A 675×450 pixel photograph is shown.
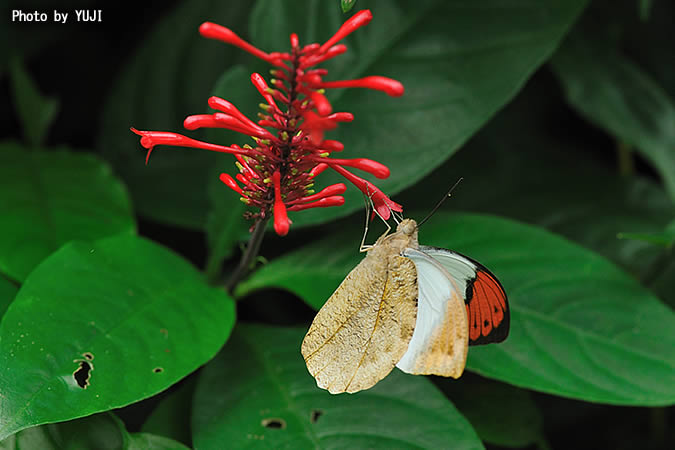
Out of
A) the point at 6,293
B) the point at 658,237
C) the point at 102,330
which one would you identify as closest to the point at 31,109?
the point at 6,293

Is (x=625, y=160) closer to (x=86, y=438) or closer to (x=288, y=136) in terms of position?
(x=288, y=136)

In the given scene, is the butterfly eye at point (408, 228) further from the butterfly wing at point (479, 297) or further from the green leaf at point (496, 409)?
the green leaf at point (496, 409)

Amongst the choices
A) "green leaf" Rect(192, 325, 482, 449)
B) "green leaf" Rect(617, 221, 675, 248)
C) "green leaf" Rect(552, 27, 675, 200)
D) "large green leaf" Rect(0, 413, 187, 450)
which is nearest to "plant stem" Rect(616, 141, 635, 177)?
"green leaf" Rect(552, 27, 675, 200)

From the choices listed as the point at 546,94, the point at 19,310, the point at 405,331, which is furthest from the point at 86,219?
the point at 546,94

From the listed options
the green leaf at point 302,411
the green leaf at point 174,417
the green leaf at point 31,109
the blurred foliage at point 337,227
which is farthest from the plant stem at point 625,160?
the green leaf at point 31,109

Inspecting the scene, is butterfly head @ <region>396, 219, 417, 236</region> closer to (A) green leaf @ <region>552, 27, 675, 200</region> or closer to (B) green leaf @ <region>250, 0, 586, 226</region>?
(B) green leaf @ <region>250, 0, 586, 226</region>
